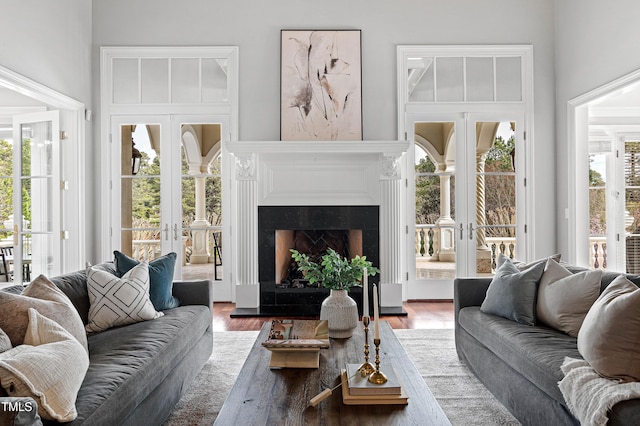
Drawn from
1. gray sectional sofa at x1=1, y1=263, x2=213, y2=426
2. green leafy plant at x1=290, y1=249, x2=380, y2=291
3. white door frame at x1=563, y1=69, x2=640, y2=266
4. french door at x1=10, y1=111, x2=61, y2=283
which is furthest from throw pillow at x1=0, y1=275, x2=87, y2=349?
white door frame at x1=563, y1=69, x2=640, y2=266

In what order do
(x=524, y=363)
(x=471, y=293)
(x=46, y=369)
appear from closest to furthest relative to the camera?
(x=46, y=369) < (x=524, y=363) < (x=471, y=293)

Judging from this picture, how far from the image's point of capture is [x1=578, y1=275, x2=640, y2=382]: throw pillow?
5.97 ft

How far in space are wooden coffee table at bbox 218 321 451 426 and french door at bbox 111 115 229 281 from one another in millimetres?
3208

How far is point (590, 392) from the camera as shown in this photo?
1.75m

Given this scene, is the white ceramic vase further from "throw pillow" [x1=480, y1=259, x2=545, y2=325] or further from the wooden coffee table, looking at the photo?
"throw pillow" [x1=480, y1=259, x2=545, y2=325]

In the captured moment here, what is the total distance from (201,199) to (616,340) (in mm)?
4296

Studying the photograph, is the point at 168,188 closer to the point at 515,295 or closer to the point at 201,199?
the point at 201,199

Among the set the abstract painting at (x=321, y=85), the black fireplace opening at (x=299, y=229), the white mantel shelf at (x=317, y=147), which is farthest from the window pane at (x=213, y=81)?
the black fireplace opening at (x=299, y=229)

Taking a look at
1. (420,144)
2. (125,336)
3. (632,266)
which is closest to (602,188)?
(632,266)

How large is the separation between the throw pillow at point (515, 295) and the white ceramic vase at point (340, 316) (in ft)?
3.09

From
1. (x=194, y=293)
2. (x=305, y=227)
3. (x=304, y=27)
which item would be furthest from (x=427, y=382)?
(x=304, y=27)

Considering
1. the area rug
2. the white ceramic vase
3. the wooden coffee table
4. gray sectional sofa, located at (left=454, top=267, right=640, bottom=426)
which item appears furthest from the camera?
the white ceramic vase

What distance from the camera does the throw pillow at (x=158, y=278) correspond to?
9.99 ft

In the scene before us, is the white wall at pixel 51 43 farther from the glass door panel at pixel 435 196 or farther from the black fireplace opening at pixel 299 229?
the glass door panel at pixel 435 196
